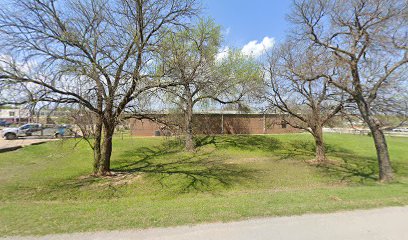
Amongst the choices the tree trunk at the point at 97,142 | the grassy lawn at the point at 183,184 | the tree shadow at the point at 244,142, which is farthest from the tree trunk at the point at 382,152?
the tree trunk at the point at 97,142

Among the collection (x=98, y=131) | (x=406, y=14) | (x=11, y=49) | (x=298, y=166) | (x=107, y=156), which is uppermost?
(x=406, y=14)

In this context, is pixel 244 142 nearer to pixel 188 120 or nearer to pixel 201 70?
pixel 188 120

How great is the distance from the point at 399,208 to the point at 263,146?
722 inches

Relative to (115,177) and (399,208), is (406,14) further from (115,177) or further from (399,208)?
(115,177)

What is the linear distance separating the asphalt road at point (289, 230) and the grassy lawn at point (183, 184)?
27cm

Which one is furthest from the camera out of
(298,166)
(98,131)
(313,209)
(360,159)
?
(360,159)

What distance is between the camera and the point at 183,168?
15.4 meters

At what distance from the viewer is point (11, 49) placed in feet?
31.7

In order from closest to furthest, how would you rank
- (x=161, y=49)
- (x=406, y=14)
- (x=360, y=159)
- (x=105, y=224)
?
1. (x=105, y=224)
2. (x=406, y=14)
3. (x=161, y=49)
4. (x=360, y=159)

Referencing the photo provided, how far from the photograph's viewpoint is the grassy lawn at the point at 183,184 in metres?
5.10

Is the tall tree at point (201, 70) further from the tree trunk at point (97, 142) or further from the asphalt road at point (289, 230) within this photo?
the asphalt road at point (289, 230)

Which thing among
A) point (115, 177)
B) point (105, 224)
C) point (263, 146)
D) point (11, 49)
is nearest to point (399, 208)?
point (105, 224)

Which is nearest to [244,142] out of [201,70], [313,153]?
[313,153]

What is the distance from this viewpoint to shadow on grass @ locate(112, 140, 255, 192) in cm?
1247
